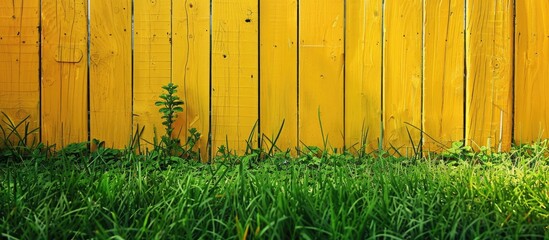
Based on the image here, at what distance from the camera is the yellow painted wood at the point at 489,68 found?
9.10 ft

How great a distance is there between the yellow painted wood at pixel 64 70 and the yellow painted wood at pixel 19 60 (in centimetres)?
4

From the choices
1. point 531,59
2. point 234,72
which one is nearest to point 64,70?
point 234,72

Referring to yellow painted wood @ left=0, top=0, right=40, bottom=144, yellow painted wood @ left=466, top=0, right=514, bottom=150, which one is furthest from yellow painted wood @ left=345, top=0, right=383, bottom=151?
yellow painted wood @ left=0, top=0, right=40, bottom=144

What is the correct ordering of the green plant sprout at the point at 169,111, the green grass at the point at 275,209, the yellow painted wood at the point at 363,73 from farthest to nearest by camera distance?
the yellow painted wood at the point at 363,73 < the green plant sprout at the point at 169,111 < the green grass at the point at 275,209

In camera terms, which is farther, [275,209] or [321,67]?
[321,67]

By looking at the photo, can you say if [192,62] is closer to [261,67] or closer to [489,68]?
[261,67]

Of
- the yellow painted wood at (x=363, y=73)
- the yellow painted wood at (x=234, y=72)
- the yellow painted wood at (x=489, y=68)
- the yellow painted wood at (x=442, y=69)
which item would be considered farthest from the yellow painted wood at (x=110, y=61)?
the yellow painted wood at (x=489, y=68)

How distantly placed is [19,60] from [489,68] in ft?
7.74

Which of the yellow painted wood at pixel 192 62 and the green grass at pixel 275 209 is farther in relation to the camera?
the yellow painted wood at pixel 192 62

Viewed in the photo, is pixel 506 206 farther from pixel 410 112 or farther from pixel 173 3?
pixel 173 3

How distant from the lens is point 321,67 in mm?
2742

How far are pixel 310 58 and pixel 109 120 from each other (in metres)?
1.05

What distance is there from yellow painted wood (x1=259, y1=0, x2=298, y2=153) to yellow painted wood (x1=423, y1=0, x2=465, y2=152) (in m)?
0.67

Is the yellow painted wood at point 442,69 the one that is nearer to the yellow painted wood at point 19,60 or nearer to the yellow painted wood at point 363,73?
the yellow painted wood at point 363,73
